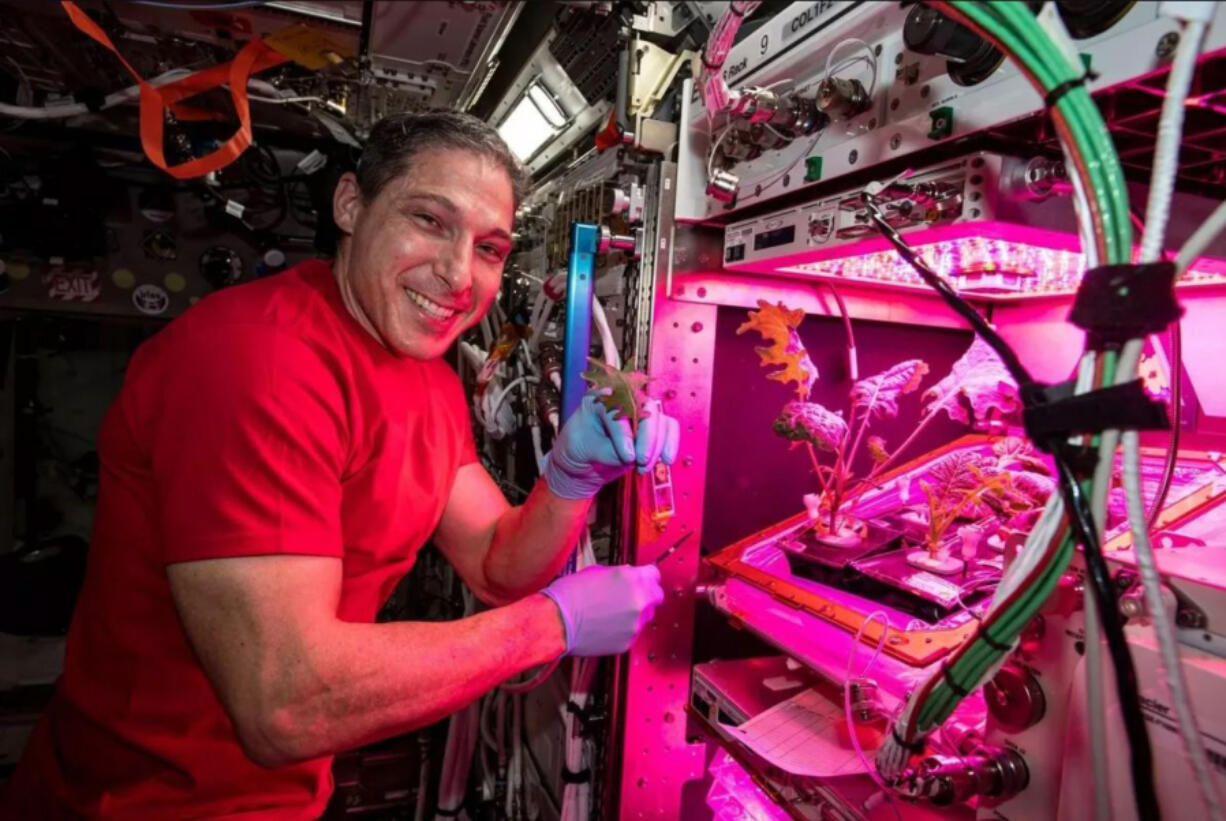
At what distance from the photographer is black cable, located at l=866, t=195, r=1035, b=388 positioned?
0.72m

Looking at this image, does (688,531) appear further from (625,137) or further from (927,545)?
(625,137)

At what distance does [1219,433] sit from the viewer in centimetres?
178

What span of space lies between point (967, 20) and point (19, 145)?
4.64 metres

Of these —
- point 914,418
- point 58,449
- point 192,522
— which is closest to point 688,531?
point 914,418

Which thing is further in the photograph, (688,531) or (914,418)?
(914,418)

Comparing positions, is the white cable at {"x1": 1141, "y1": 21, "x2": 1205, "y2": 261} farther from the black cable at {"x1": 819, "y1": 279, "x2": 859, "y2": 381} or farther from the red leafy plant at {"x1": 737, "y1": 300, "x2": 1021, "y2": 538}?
the black cable at {"x1": 819, "y1": 279, "x2": 859, "y2": 381}

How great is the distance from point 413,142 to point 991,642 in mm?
1562

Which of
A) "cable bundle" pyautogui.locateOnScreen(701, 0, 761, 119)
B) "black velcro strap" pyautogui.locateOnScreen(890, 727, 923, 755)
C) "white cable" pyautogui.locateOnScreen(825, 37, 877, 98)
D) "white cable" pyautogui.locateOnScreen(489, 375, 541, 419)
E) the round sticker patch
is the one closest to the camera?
"black velcro strap" pyautogui.locateOnScreen(890, 727, 923, 755)

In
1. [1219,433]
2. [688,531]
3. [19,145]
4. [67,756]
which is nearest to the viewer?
[67,756]

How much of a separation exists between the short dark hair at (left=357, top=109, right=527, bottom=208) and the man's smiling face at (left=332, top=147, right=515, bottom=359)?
2 centimetres

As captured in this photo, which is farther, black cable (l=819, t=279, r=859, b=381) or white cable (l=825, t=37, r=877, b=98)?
black cable (l=819, t=279, r=859, b=381)

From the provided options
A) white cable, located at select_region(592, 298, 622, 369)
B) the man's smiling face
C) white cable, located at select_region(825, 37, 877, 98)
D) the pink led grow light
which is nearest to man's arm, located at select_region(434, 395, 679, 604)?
white cable, located at select_region(592, 298, 622, 369)

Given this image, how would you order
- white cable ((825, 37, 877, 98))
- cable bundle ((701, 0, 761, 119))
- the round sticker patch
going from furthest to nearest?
the round sticker patch, white cable ((825, 37, 877, 98)), cable bundle ((701, 0, 761, 119))

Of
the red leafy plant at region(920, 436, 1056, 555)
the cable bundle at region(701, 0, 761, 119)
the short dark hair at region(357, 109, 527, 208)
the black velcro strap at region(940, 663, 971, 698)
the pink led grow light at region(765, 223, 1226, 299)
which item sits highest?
the cable bundle at region(701, 0, 761, 119)
